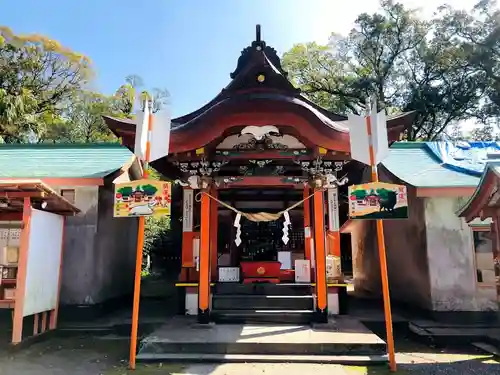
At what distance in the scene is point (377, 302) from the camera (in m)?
10.8

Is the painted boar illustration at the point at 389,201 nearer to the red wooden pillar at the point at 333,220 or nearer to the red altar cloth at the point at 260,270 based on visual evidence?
the red wooden pillar at the point at 333,220

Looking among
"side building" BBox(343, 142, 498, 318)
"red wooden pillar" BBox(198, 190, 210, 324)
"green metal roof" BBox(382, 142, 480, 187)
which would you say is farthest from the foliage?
"red wooden pillar" BBox(198, 190, 210, 324)

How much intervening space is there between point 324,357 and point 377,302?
5525 millimetres

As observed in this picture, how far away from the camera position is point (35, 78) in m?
23.2

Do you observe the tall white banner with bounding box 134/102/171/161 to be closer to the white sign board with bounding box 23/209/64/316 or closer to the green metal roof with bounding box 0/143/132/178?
the white sign board with bounding box 23/209/64/316

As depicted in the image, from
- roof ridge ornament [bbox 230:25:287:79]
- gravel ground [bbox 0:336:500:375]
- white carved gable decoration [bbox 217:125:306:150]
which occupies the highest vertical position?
roof ridge ornament [bbox 230:25:287:79]

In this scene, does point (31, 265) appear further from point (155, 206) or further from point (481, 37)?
point (481, 37)

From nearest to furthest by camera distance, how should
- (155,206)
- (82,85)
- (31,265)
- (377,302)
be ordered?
(155,206) → (31,265) → (377,302) → (82,85)

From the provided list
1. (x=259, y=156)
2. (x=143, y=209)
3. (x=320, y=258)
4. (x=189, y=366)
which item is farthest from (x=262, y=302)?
(x=143, y=209)

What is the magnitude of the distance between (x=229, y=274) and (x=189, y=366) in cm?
366

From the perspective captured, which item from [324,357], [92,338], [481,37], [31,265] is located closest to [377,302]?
[324,357]

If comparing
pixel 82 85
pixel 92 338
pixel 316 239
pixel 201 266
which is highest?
pixel 82 85

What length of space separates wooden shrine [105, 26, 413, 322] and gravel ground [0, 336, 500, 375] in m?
1.69

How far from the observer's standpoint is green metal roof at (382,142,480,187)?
8.39 m
